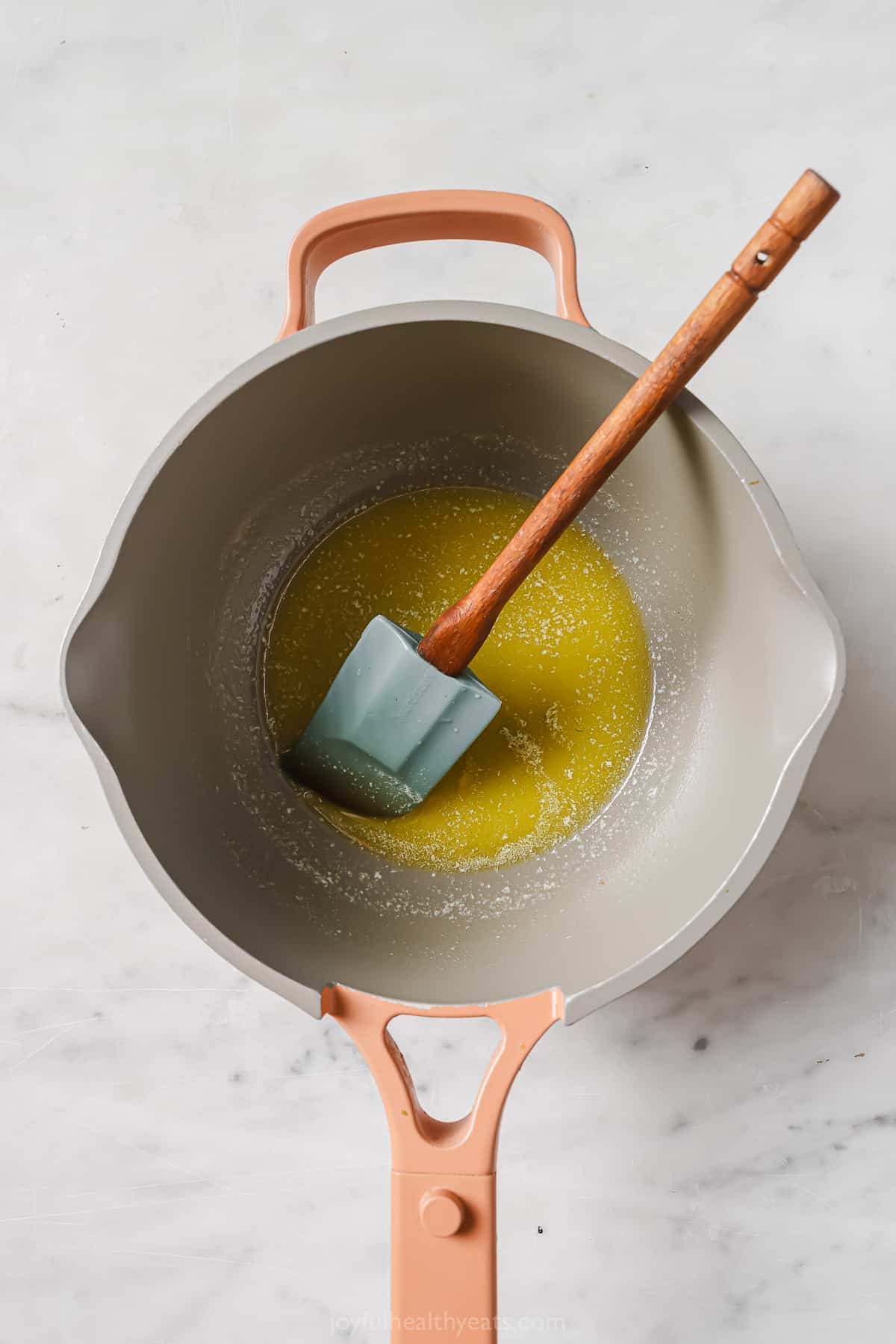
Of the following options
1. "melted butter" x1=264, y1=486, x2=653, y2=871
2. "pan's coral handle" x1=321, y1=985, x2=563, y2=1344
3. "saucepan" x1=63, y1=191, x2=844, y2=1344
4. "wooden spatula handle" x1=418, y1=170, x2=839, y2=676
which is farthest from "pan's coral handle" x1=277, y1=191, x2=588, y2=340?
→ "pan's coral handle" x1=321, y1=985, x2=563, y2=1344

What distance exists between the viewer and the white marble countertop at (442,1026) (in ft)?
3.41

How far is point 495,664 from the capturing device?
43.6 inches

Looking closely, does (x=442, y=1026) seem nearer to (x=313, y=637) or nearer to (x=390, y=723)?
(x=390, y=723)

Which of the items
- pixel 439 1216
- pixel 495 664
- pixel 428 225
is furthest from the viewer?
pixel 495 664

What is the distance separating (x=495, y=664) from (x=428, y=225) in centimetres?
44

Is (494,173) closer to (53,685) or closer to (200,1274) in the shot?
(53,685)

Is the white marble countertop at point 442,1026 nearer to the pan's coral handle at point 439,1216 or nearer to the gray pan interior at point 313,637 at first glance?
the gray pan interior at point 313,637

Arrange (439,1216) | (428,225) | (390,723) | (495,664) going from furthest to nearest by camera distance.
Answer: (495,664)
(390,723)
(428,225)
(439,1216)

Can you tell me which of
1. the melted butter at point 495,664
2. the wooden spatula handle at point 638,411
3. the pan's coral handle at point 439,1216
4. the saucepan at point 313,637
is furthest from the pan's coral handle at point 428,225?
the pan's coral handle at point 439,1216

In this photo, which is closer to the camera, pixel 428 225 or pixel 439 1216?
pixel 439 1216

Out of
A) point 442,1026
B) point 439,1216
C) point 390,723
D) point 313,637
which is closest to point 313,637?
point 313,637

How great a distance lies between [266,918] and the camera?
3.06 ft

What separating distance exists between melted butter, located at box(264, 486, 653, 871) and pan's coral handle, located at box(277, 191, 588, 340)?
0.99ft

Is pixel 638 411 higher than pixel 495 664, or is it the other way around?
pixel 638 411
